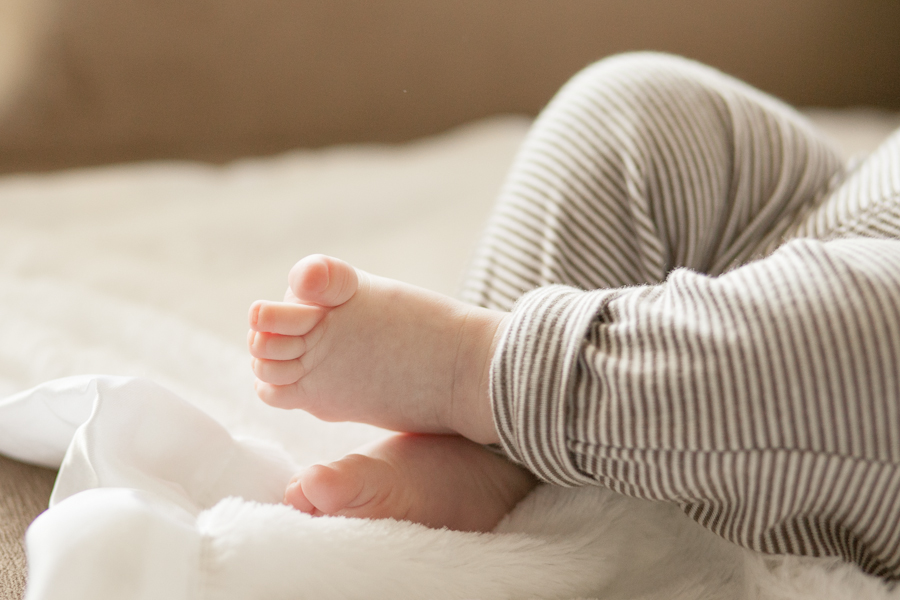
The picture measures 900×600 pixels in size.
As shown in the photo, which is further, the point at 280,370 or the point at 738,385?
the point at 280,370

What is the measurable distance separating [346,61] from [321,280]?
26.6 inches

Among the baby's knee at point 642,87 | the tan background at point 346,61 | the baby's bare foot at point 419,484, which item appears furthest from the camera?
the tan background at point 346,61

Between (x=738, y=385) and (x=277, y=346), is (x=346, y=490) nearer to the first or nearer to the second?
(x=277, y=346)

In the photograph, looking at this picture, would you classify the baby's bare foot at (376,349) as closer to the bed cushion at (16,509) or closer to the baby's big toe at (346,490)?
the baby's big toe at (346,490)

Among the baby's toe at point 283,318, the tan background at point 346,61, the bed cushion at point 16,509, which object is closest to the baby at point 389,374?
the baby's toe at point 283,318

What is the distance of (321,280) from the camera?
0.47m

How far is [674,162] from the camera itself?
593mm

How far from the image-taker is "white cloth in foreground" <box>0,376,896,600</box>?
346 mm

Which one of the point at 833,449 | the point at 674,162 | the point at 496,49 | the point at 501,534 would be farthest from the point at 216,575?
the point at 496,49

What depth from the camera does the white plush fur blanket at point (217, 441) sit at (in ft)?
1.21

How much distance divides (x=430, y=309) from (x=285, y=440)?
0.57 ft

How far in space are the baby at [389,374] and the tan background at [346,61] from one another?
633 mm

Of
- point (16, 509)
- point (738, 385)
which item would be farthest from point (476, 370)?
point (16, 509)

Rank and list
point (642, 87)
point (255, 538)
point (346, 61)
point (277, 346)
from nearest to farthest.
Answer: point (255, 538) → point (277, 346) → point (642, 87) → point (346, 61)
